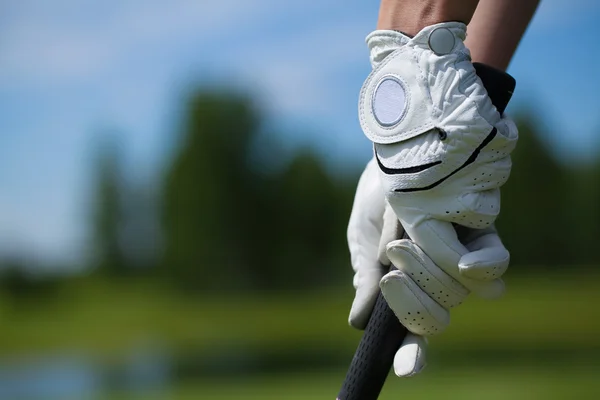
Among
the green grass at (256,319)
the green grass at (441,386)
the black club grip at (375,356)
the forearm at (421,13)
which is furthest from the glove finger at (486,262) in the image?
the green grass at (256,319)

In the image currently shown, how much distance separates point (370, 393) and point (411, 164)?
45cm

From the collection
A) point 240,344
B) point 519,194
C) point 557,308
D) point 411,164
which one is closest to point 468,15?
point 411,164

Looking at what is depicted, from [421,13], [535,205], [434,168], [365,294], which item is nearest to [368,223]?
[365,294]

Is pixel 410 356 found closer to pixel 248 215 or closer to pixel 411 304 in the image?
pixel 411 304

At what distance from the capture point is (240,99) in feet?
116

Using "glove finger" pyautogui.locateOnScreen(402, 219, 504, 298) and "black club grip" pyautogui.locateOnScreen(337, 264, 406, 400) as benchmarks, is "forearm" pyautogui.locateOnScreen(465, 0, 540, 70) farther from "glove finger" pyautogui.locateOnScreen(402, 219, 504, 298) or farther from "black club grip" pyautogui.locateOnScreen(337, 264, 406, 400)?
"black club grip" pyautogui.locateOnScreen(337, 264, 406, 400)

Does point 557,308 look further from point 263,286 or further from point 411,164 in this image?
point 411,164

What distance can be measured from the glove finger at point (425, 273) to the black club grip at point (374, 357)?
0.09 metres

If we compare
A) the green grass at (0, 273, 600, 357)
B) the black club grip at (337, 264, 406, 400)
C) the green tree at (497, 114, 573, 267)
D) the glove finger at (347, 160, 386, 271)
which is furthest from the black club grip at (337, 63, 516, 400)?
the green tree at (497, 114, 573, 267)

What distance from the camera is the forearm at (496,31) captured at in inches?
66.2

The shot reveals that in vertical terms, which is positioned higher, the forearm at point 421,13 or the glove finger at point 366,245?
the forearm at point 421,13

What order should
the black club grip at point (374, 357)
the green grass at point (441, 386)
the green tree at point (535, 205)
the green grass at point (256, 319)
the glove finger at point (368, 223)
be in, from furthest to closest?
the green tree at point (535, 205)
the green grass at point (256, 319)
the green grass at point (441, 386)
the glove finger at point (368, 223)
the black club grip at point (374, 357)

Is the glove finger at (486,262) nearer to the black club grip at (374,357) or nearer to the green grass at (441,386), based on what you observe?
the black club grip at (374,357)

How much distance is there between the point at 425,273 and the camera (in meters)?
1.49
